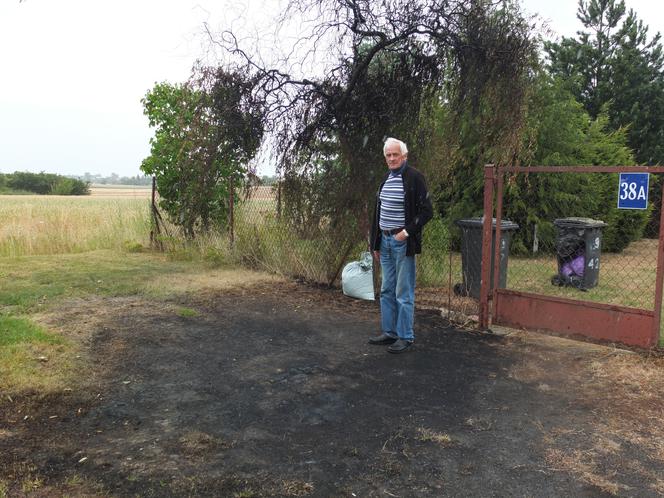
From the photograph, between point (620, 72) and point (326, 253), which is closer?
point (326, 253)

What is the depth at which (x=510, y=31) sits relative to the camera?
6.23 metres

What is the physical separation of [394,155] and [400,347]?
1707 millimetres

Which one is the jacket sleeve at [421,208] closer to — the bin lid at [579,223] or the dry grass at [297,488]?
the dry grass at [297,488]

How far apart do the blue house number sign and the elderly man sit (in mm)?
1677

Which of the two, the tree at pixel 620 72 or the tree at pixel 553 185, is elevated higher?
the tree at pixel 620 72

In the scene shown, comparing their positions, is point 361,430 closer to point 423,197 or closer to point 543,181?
point 423,197

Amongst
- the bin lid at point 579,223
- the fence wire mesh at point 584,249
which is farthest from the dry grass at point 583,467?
the bin lid at point 579,223

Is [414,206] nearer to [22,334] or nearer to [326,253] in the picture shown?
[326,253]

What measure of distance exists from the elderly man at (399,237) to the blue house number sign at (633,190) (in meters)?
1.68

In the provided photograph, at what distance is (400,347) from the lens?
5.03 m

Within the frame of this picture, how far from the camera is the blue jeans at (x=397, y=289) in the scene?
195 inches

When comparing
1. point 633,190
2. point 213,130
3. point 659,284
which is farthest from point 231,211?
point 659,284

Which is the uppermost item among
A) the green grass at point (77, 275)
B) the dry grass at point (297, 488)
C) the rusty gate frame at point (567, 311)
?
the rusty gate frame at point (567, 311)

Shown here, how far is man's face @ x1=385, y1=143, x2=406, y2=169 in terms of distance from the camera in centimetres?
490
